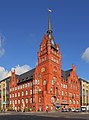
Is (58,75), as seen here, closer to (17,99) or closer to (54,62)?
(54,62)

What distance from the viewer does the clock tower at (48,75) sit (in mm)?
111688

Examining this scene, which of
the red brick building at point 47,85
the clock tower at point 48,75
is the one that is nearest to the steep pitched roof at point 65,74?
the red brick building at point 47,85

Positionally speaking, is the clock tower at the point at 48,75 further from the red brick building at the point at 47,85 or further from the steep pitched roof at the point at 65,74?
the steep pitched roof at the point at 65,74

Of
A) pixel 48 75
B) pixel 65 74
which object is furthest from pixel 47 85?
pixel 65 74

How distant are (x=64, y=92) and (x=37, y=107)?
61.3ft

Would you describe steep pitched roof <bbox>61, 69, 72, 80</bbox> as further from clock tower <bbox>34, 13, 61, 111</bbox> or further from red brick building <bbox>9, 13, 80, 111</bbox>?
clock tower <bbox>34, 13, 61, 111</bbox>

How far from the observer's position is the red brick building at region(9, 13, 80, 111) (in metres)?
113

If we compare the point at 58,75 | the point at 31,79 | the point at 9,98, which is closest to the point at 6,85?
the point at 9,98

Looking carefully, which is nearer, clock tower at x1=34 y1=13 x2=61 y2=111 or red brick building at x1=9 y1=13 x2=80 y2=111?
clock tower at x1=34 y1=13 x2=61 y2=111

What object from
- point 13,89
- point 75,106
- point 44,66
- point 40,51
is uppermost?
point 40,51

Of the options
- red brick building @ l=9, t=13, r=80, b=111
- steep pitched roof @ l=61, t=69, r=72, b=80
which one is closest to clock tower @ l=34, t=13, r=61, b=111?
red brick building @ l=9, t=13, r=80, b=111

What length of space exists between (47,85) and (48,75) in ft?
15.3

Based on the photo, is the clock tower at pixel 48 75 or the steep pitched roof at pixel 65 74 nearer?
the clock tower at pixel 48 75

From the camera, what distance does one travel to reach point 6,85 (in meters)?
146
